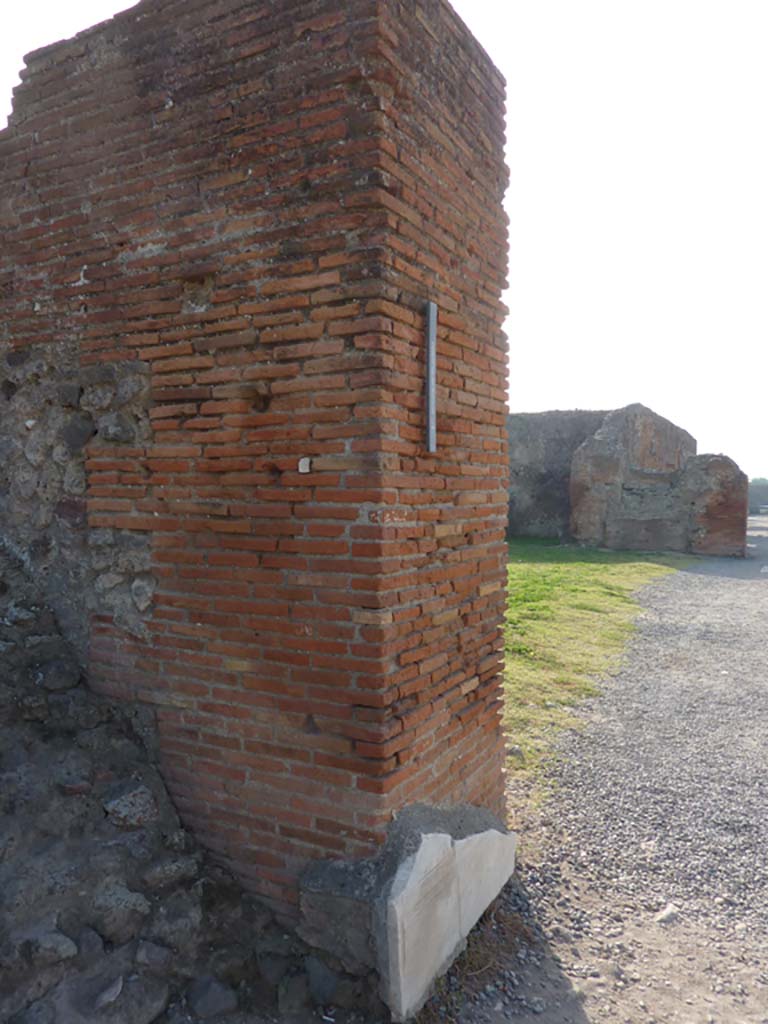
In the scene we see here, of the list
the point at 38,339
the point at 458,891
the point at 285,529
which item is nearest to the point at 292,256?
the point at 285,529

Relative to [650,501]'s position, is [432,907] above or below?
below

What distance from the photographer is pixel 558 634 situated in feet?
30.3

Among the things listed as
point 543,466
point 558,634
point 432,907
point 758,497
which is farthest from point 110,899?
point 758,497

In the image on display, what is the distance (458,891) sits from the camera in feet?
10.00

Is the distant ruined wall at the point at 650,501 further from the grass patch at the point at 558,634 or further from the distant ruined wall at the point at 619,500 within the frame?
the grass patch at the point at 558,634

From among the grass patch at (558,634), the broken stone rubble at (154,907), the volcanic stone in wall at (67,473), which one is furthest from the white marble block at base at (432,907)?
the grass patch at (558,634)

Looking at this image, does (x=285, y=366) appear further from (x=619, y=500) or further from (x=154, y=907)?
(x=619, y=500)

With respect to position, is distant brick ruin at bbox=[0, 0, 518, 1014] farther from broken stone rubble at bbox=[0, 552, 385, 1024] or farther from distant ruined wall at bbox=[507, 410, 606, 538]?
distant ruined wall at bbox=[507, 410, 606, 538]

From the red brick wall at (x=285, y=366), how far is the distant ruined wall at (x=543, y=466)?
62.5 feet

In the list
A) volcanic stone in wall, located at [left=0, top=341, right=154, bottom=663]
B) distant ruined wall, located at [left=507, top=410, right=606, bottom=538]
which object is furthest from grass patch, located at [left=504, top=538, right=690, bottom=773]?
distant ruined wall, located at [left=507, top=410, right=606, bottom=538]

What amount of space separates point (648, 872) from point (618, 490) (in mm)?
16342

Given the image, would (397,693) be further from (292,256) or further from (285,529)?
(292,256)

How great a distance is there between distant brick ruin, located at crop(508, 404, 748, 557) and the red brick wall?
55.2 feet

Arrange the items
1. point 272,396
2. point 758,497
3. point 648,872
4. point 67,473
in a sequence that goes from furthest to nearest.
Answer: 1. point 758,497
2. point 648,872
3. point 67,473
4. point 272,396
